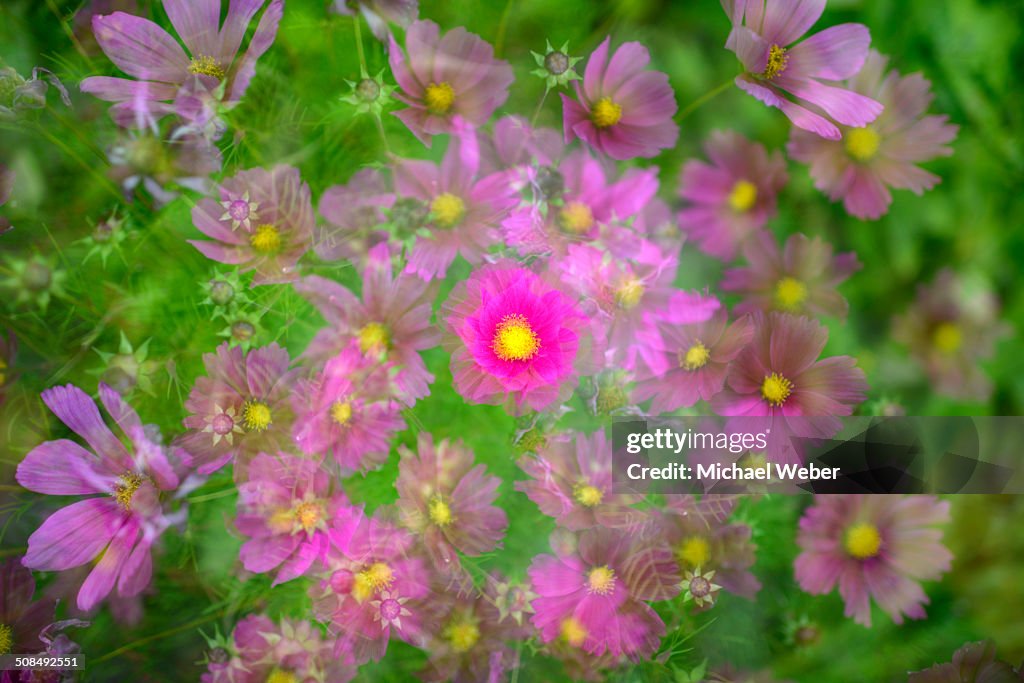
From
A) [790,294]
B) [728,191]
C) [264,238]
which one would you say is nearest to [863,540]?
[790,294]

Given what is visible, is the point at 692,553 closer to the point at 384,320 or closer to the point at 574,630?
the point at 574,630

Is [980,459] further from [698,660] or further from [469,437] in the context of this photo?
[469,437]

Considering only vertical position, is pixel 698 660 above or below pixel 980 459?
below

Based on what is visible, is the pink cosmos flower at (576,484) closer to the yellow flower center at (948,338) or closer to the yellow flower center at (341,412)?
the yellow flower center at (341,412)

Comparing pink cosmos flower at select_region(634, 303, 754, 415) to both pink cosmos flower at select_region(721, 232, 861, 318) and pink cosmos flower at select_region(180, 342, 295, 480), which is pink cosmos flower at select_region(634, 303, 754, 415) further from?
pink cosmos flower at select_region(180, 342, 295, 480)

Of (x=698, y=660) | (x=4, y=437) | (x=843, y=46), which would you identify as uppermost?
(x=843, y=46)

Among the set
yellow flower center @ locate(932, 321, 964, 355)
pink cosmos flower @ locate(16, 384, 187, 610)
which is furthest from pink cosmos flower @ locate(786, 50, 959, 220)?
pink cosmos flower @ locate(16, 384, 187, 610)

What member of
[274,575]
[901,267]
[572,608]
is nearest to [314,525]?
[274,575]
